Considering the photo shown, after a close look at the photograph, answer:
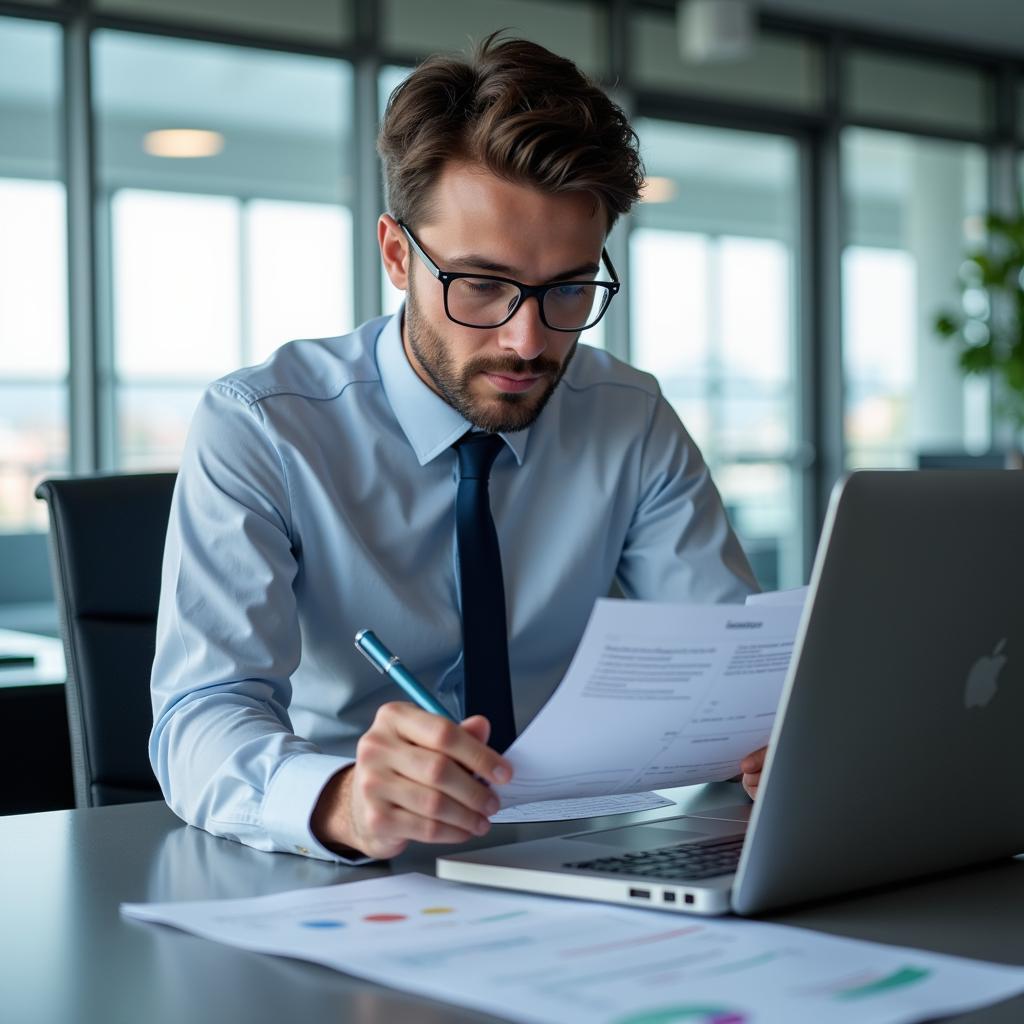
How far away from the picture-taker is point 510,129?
1.46 meters

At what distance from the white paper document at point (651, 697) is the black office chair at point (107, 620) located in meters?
0.72

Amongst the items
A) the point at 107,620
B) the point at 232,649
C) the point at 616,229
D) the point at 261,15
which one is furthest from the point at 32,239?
the point at 232,649

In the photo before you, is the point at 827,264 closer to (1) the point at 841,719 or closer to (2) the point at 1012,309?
(2) the point at 1012,309

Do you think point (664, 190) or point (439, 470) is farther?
point (664, 190)

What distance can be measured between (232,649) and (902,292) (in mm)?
5423

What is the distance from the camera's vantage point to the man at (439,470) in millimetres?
1380

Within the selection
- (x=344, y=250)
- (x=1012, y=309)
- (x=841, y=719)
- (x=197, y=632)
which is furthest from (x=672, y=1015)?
(x=1012, y=309)

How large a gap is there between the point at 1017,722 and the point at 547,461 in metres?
0.73

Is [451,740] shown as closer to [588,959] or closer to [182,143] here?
[588,959]

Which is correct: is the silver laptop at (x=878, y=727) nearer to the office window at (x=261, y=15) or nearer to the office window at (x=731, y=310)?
the office window at (x=261, y=15)

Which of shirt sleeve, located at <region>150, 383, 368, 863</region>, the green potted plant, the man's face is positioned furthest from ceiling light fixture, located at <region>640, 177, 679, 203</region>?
shirt sleeve, located at <region>150, 383, 368, 863</region>

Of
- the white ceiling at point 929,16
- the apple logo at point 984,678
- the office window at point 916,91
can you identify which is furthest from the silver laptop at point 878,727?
the office window at point 916,91

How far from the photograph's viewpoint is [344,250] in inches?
195

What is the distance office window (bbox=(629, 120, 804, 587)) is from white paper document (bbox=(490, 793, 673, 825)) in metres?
4.32
